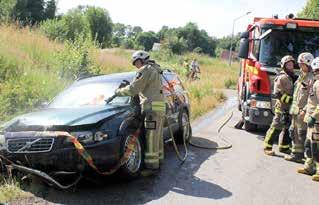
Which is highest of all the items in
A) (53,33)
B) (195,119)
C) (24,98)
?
(53,33)

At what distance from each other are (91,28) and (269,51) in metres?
56.6

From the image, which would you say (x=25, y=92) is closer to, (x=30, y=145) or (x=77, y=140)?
(x=30, y=145)

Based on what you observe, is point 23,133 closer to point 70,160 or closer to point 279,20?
point 70,160

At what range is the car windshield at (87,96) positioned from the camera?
7.45m

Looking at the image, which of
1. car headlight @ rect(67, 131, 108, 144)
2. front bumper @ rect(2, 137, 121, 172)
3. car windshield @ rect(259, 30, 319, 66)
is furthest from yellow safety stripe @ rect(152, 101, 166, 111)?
car windshield @ rect(259, 30, 319, 66)

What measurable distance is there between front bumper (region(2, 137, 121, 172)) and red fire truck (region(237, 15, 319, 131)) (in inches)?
199

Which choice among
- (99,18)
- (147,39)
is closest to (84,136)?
(99,18)

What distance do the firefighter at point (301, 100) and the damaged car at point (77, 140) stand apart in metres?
2.87


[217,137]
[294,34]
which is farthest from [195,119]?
[294,34]

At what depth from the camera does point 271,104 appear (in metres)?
10.4

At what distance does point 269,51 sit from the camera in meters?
10.8

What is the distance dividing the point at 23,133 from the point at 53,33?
13898mm

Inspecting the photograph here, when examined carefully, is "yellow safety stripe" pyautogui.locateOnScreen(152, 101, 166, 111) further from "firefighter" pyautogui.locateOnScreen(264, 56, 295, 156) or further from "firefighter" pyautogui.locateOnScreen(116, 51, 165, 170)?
"firefighter" pyautogui.locateOnScreen(264, 56, 295, 156)

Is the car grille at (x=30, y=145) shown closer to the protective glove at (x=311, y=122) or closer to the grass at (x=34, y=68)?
the grass at (x=34, y=68)
